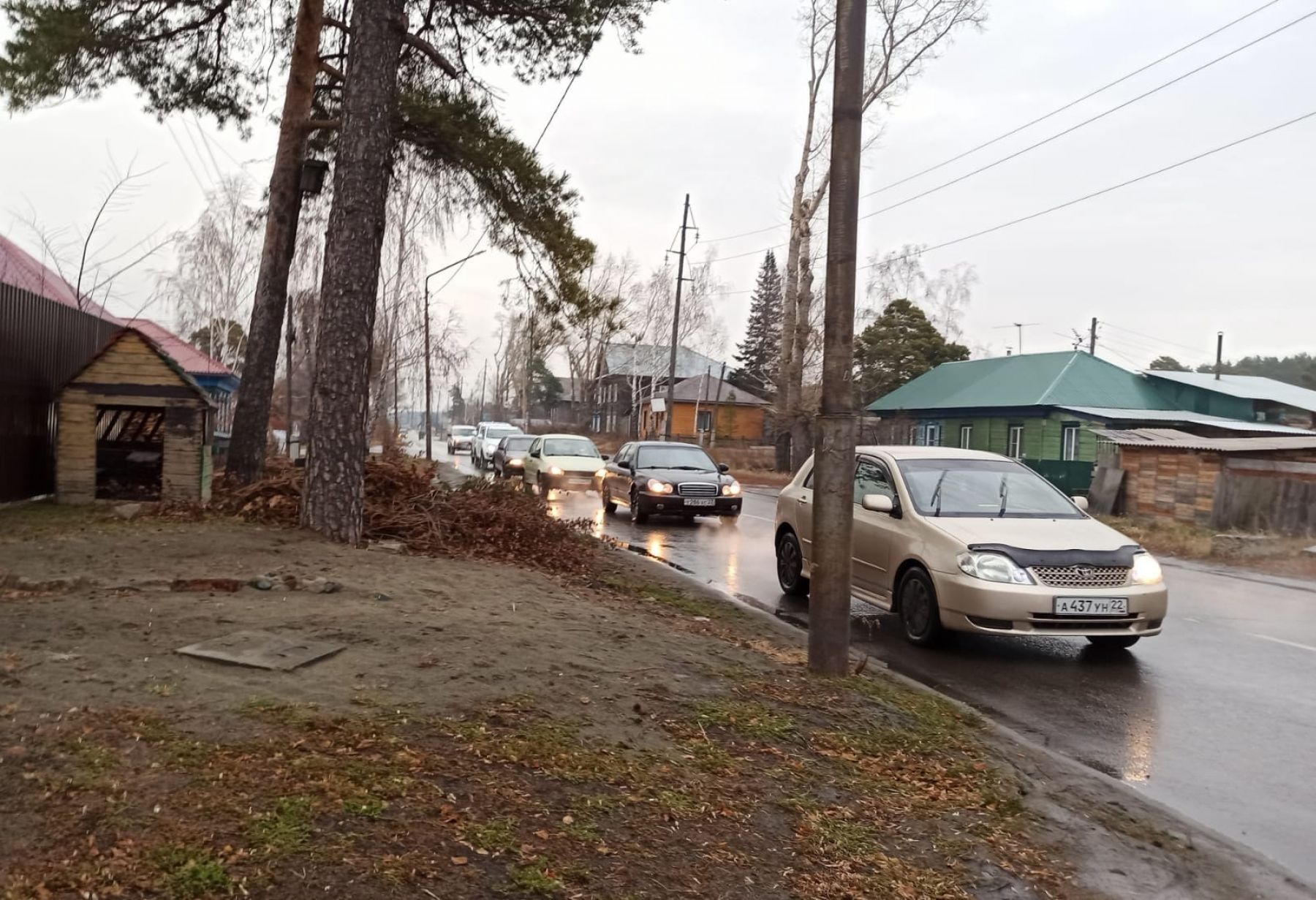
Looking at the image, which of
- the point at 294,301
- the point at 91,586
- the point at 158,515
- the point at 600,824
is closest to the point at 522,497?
the point at 158,515

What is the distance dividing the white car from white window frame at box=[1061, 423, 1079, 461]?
20385 millimetres

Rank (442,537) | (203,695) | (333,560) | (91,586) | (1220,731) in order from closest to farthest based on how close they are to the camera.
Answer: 1. (203,695)
2. (1220,731)
3. (91,586)
4. (333,560)
5. (442,537)

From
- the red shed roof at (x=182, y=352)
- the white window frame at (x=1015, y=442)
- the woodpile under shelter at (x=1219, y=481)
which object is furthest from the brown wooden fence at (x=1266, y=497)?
the red shed roof at (x=182, y=352)

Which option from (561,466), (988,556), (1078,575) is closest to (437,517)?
(988,556)

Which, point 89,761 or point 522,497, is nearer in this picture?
point 89,761

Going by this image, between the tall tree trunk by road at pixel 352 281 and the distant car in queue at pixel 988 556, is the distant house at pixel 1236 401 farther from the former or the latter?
the tall tree trunk by road at pixel 352 281

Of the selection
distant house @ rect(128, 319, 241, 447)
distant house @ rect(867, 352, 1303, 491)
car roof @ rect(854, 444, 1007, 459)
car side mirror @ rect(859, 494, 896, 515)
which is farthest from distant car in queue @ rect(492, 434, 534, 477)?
car side mirror @ rect(859, 494, 896, 515)

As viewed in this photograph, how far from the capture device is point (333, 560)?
8242 mm

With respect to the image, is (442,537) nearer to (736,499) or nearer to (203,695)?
(203,695)

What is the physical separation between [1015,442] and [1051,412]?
2.93m

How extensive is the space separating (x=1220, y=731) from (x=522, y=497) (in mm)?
8362

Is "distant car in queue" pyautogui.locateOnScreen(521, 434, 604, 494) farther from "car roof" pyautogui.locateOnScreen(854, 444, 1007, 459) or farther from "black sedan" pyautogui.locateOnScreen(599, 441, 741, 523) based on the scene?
"car roof" pyautogui.locateOnScreen(854, 444, 1007, 459)

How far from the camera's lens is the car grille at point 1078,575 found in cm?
753

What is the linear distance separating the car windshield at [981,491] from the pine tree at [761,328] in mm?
66009
